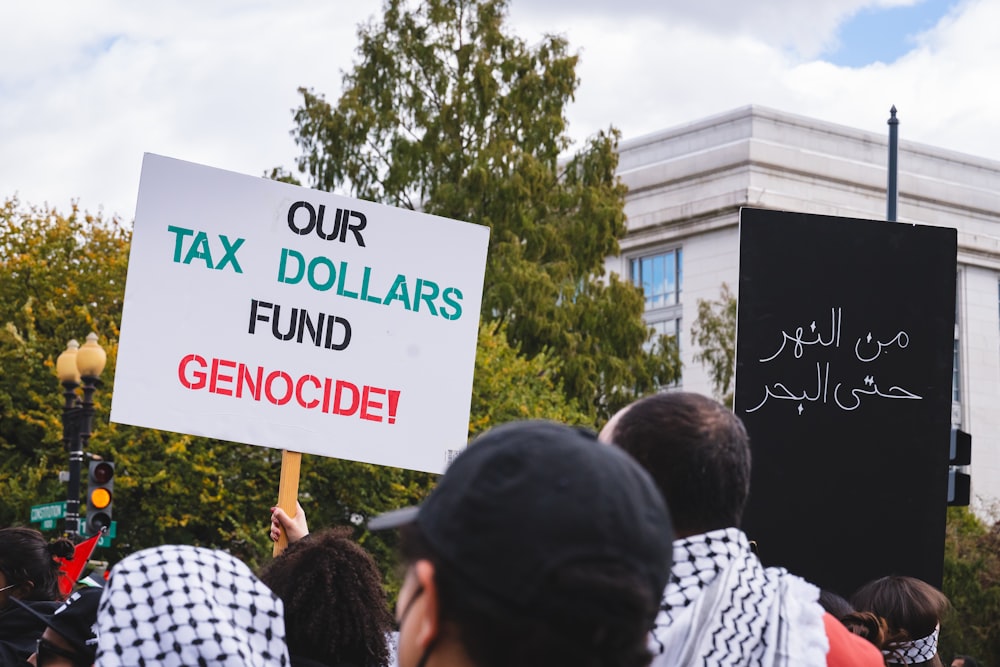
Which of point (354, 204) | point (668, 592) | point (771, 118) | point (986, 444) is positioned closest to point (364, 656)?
point (668, 592)

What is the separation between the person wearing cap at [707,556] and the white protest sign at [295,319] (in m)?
2.55

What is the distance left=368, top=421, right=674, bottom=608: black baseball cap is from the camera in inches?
61.4

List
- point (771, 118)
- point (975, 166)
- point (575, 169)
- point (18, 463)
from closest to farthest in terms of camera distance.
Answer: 1. point (18, 463)
2. point (575, 169)
3. point (771, 118)
4. point (975, 166)

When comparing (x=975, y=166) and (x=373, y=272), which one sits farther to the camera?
(x=975, y=166)

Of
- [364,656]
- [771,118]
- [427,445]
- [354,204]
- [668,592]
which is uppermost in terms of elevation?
[771,118]

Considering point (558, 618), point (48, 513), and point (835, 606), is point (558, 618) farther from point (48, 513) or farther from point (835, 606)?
point (48, 513)

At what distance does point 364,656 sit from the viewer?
3074mm

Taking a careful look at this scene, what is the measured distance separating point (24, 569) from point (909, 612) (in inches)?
112

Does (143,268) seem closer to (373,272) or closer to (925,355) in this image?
(373,272)

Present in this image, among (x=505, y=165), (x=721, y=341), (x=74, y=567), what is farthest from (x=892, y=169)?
(x=721, y=341)

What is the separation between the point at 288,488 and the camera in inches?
180

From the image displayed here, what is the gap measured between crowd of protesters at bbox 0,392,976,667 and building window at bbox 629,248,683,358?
42.3 metres

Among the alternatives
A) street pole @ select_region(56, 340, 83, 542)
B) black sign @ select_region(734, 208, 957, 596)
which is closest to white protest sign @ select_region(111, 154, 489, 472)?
black sign @ select_region(734, 208, 957, 596)

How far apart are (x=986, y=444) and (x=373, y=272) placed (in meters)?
47.7
